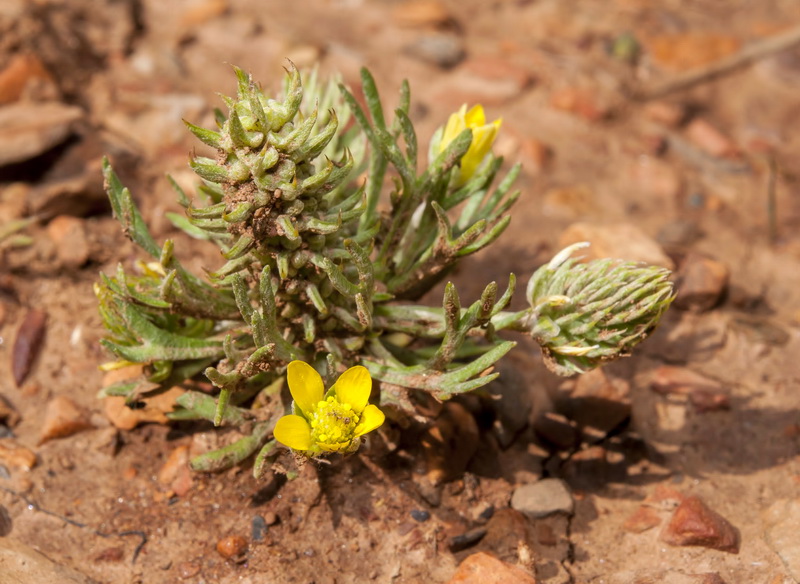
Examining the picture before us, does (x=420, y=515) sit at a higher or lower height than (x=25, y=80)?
lower

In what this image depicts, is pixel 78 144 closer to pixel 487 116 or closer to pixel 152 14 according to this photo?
pixel 152 14

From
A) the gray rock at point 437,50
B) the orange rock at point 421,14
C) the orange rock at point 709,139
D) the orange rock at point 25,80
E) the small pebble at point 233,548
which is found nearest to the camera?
the small pebble at point 233,548

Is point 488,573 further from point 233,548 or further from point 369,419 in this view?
point 233,548

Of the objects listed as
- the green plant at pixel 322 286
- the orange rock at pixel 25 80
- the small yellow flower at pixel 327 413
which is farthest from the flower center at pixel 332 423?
the orange rock at pixel 25 80

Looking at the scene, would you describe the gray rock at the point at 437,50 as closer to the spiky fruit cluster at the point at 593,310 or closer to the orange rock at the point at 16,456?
the spiky fruit cluster at the point at 593,310

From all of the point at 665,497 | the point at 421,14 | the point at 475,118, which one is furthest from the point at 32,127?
the point at 665,497

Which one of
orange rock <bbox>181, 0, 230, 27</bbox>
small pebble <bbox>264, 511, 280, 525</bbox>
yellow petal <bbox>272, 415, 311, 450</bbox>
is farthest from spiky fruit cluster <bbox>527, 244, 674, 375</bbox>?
orange rock <bbox>181, 0, 230, 27</bbox>

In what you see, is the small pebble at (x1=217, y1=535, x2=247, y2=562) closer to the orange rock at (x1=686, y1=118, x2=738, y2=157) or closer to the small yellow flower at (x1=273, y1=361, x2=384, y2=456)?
the small yellow flower at (x1=273, y1=361, x2=384, y2=456)
